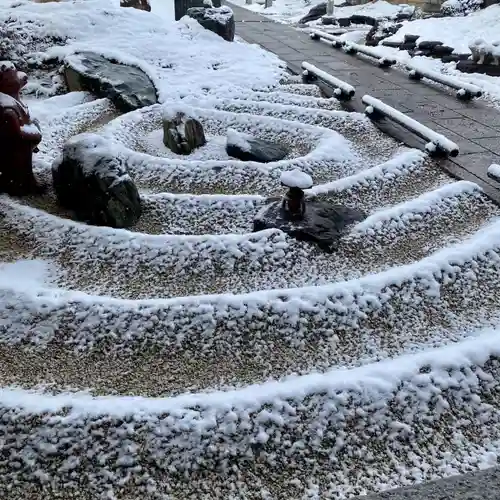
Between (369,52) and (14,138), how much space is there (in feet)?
30.9

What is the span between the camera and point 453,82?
36.4 feet

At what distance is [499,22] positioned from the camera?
1616 cm

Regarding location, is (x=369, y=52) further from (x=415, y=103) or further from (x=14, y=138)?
(x=14, y=138)

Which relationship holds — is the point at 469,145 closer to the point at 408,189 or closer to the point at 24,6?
the point at 408,189

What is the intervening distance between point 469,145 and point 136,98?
536 centimetres

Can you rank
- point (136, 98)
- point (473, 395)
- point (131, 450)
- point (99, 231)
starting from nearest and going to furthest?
1. point (131, 450)
2. point (473, 395)
3. point (99, 231)
4. point (136, 98)

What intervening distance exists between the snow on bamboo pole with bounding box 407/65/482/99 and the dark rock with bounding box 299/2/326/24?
11.7 meters

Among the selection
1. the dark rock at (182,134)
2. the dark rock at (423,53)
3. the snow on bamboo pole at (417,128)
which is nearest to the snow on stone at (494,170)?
the snow on bamboo pole at (417,128)

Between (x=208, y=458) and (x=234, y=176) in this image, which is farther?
(x=234, y=176)

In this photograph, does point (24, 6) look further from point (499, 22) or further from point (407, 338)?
point (499, 22)

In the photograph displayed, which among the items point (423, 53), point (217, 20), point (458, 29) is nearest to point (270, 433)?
point (217, 20)

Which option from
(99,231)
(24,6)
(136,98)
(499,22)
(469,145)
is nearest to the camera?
(99,231)

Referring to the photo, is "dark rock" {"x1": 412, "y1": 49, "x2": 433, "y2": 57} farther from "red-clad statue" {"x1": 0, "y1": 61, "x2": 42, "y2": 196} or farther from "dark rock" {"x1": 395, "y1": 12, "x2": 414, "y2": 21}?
"red-clad statue" {"x1": 0, "y1": 61, "x2": 42, "y2": 196}

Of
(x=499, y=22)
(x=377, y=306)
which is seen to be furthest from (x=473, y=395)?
(x=499, y=22)
